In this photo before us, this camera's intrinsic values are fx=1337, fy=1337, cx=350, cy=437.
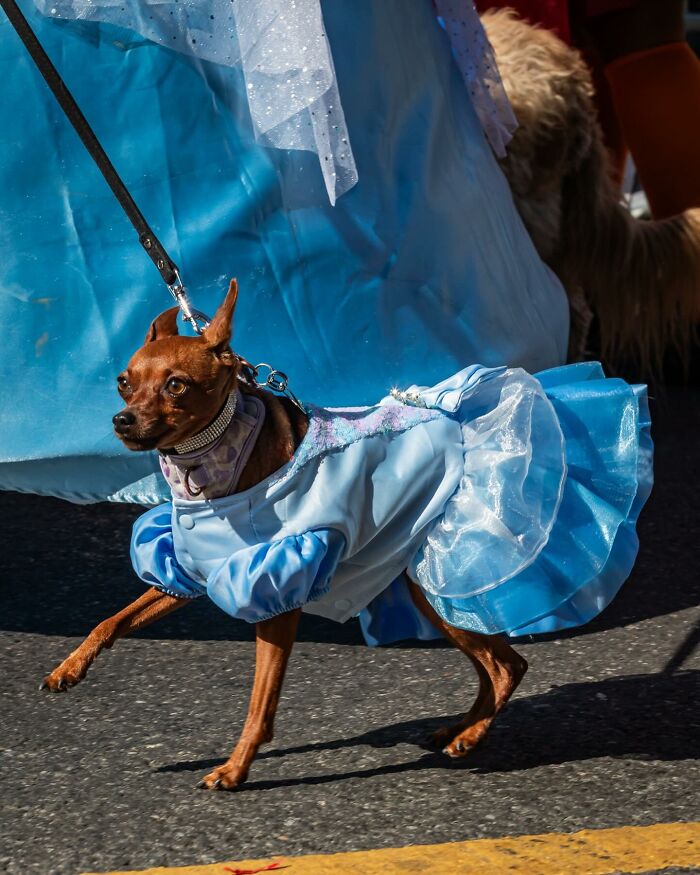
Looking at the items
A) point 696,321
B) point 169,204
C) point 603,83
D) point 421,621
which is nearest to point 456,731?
point 421,621

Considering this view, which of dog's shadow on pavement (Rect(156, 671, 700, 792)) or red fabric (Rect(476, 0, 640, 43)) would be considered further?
red fabric (Rect(476, 0, 640, 43))

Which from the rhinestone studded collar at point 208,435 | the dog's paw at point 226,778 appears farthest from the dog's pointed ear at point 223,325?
the dog's paw at point 226,778

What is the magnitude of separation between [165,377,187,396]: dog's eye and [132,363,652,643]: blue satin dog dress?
9.2 inches

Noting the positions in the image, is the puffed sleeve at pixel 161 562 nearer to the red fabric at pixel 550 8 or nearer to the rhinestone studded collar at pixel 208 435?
the rhinestone studded collar at pixel 208 435

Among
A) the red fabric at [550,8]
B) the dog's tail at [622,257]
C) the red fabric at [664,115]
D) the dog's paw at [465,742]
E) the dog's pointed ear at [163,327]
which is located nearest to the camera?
the dog's pointed ear at [163,327]

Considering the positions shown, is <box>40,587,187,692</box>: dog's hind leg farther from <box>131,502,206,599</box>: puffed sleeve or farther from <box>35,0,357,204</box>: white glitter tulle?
<box>35,0,357,204</box>: white glitter tulle

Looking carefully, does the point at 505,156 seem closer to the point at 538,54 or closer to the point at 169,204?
the point at 538,54

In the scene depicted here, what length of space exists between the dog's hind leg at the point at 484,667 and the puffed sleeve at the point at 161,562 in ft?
1.44

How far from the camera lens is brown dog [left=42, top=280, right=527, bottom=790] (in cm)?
223

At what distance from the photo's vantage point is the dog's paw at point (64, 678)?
7.97 feet

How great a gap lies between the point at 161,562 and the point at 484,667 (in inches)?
26.4

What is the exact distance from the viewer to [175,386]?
87.6 inches

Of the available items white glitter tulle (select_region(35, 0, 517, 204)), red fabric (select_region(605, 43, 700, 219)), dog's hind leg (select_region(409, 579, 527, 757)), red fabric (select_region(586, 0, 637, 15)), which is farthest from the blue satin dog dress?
red fabric (select_region(586, 0, 637, 15))

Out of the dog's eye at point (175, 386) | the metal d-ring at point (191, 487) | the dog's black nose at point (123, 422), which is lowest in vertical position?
the metal d-ring at point (191, 487)
